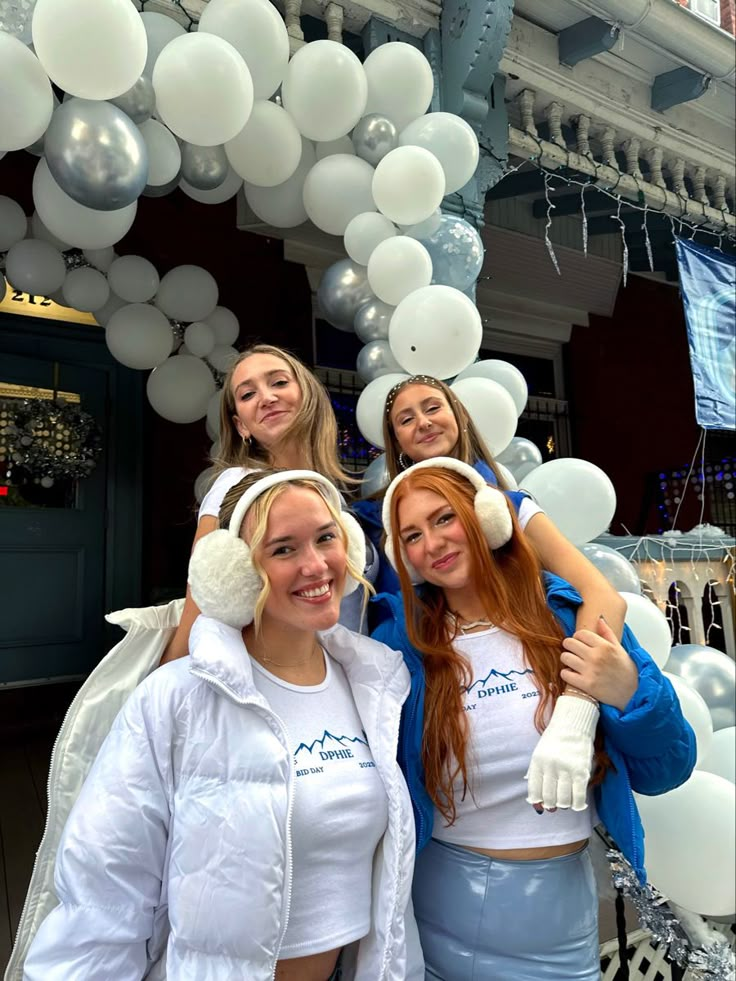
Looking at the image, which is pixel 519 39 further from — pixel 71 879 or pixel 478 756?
pixel 71 879

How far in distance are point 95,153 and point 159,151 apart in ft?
1.16

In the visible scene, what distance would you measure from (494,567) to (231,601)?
0.54 meters

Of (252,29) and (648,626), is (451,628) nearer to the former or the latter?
(648,626)

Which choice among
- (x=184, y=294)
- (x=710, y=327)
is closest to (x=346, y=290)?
(x=184, y=294)

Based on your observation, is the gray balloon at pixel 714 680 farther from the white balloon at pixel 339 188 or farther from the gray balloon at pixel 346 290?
the white balloon at pixel 339 188

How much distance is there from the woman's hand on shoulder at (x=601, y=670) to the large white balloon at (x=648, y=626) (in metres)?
0.99

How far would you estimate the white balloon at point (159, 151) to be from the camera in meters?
2.11

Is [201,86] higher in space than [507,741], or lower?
higher

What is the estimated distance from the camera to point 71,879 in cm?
97

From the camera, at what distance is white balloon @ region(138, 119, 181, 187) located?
211 centimetres

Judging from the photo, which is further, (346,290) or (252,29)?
(346,290)

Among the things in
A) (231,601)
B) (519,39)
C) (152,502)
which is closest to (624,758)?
(231,601)

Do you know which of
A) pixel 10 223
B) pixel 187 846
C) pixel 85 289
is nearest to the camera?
pixel 187 846

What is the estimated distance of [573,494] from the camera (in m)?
2.32
